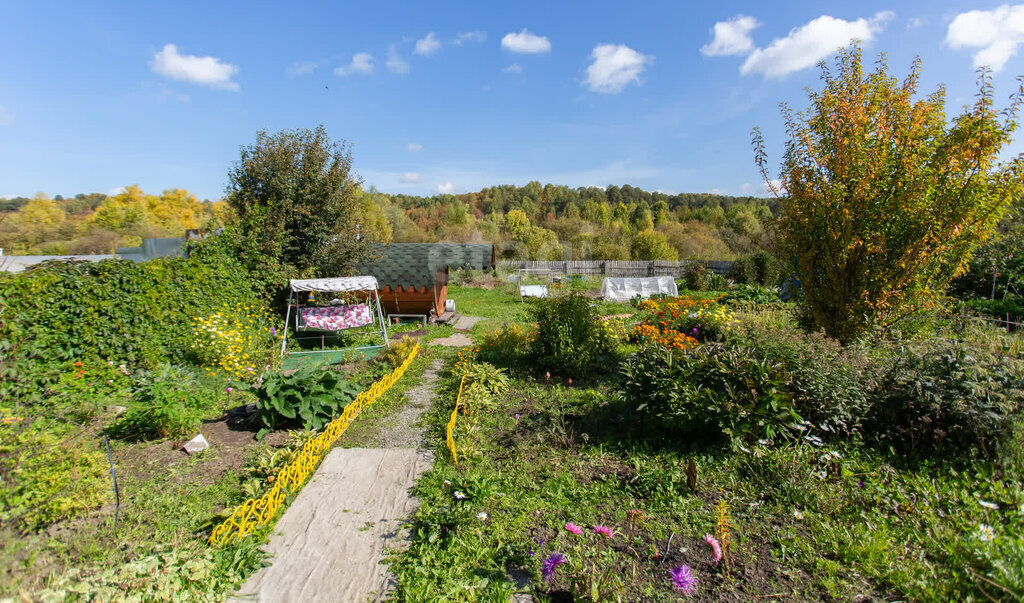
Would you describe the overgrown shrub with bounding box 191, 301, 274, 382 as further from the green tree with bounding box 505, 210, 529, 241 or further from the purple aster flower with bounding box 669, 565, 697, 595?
the green tree with bounding box 505, 210, 529, 241

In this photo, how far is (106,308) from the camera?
541 centimetres

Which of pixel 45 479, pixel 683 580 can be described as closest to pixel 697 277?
pixel 683 580

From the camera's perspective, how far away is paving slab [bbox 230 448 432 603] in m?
2.52

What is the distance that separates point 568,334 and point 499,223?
166 ft

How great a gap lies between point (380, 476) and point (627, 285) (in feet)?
51.1

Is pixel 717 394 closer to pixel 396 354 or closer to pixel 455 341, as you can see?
pixel 396 354

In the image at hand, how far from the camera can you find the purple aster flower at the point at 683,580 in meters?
2.27

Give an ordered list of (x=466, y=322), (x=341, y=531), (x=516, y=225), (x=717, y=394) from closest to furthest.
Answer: (x=341, y=531) → (x=717, y=394) → (x=466, y=322) → (x=516, y=225)

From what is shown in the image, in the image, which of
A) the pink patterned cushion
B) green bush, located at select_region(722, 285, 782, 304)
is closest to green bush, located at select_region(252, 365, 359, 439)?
the pink patterned cushion

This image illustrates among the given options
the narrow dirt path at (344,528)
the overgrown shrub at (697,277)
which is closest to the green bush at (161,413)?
the narrow dirt path at (344,528)

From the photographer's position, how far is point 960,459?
11.5 ft

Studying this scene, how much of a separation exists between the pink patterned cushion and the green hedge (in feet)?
5.17

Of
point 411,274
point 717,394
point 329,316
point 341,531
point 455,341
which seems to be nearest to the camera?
point 341,531

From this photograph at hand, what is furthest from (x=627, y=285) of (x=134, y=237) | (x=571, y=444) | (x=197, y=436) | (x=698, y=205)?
(x=698, y=205)
